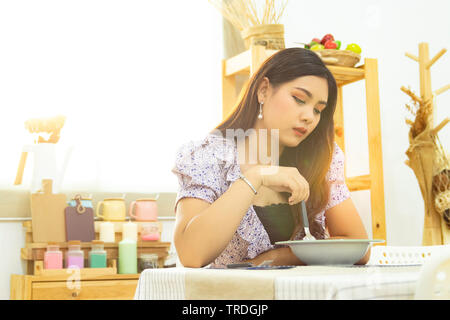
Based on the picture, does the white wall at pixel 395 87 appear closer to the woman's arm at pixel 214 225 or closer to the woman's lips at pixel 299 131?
the woman's lips at pixel 299 131

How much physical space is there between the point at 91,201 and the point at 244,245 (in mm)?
1082

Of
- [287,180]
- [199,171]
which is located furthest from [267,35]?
[287,180]

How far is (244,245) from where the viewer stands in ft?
4.21

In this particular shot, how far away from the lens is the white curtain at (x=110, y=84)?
2.21 meters

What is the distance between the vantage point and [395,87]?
2557 mm

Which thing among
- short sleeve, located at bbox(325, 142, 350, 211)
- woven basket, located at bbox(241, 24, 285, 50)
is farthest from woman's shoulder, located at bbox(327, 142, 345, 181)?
woven basket, located at bbox(241, 24, 285, 50)

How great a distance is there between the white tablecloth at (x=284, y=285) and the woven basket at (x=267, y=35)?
151 centimetres

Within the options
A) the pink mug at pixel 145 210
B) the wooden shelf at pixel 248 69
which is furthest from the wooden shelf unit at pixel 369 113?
the pink mug at pixel 145 210

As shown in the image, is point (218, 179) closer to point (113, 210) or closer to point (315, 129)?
point (315, 129)

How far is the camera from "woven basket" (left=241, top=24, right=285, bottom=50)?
2.26m

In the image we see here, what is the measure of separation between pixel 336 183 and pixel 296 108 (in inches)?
8.3

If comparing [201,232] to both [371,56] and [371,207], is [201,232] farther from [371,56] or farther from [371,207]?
[371,56]

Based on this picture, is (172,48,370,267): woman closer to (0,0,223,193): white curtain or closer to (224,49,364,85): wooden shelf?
(224,49,364,85): wooden shelf
